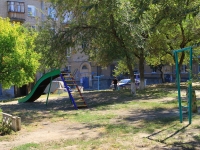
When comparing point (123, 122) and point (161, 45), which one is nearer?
point (123, 122)

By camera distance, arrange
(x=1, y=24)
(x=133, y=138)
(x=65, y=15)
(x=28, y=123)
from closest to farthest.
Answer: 1. (x=133, y=138)
2. (x=28, y=123)
3. (x=1, y=24)
4. (x=65, y=15)

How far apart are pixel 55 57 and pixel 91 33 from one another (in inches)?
106

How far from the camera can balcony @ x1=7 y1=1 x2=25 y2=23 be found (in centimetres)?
3791

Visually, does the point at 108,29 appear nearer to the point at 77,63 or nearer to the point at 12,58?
the point at 12,58

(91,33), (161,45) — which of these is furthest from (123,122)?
(161,45)

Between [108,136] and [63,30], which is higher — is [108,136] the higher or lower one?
the lower one

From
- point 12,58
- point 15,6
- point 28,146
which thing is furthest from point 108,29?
point 15,6

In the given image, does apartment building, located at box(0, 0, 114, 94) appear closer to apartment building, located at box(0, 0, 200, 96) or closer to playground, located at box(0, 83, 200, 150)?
apartment building, located at box(0, 0, 200, 96)

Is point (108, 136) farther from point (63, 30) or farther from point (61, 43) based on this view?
point (63, 30)

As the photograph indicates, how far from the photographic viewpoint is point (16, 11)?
38.4 metres

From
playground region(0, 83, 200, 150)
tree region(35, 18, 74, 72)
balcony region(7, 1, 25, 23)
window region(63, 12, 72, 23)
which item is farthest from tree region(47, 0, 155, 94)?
balcony region(7, 1, 25, 23)

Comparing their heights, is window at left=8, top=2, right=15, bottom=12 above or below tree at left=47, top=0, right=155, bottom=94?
above

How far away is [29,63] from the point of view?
15.8 meters

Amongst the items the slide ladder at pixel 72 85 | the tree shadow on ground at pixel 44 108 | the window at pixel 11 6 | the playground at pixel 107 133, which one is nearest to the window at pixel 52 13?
the slide ladder at pixel 72 85
